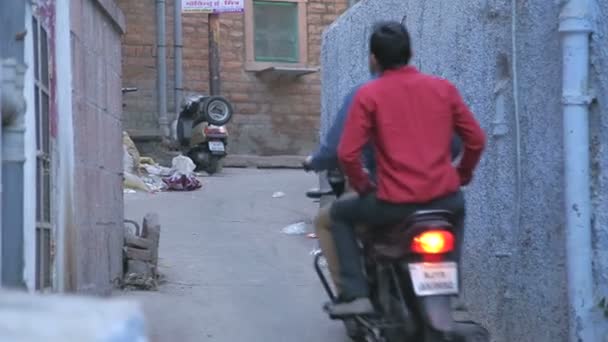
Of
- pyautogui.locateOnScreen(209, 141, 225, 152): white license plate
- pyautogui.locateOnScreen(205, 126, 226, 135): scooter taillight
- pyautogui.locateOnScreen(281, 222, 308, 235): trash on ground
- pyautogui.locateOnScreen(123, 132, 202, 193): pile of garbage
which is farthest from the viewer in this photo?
pyautogui.locateOnScreen(205, 126, 226, 135): scooter taillight

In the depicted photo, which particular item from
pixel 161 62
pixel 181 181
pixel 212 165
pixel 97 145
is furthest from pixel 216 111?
pixel 97 145

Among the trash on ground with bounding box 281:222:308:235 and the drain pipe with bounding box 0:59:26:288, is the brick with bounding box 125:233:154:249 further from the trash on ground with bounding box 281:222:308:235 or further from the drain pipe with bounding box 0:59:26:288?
the drain pipe with bounding box 0:59:26:288

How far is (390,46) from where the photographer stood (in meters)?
4.95

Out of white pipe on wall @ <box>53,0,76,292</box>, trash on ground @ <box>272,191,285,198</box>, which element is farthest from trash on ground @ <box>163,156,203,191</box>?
white pipe on wall @ <box>53,0,76,292</box>

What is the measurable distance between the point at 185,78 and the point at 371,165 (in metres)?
14.6

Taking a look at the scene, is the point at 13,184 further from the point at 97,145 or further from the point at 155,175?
the point at 155,175

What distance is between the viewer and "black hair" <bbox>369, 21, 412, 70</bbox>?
494cm

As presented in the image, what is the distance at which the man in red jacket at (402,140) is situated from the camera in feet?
15.6

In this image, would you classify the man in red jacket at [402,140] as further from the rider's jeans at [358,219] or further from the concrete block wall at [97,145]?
the concrete block wall at [97,145]

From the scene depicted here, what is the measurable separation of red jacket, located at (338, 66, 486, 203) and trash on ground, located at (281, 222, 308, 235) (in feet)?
21.8

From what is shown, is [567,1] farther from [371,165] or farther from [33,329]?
[33,329]

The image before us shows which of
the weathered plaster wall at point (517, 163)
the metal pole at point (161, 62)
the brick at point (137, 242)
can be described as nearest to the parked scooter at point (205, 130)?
the metal pole at point (161, 62)

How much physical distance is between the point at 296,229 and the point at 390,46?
674 cm

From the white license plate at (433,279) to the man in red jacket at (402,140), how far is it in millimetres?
269
